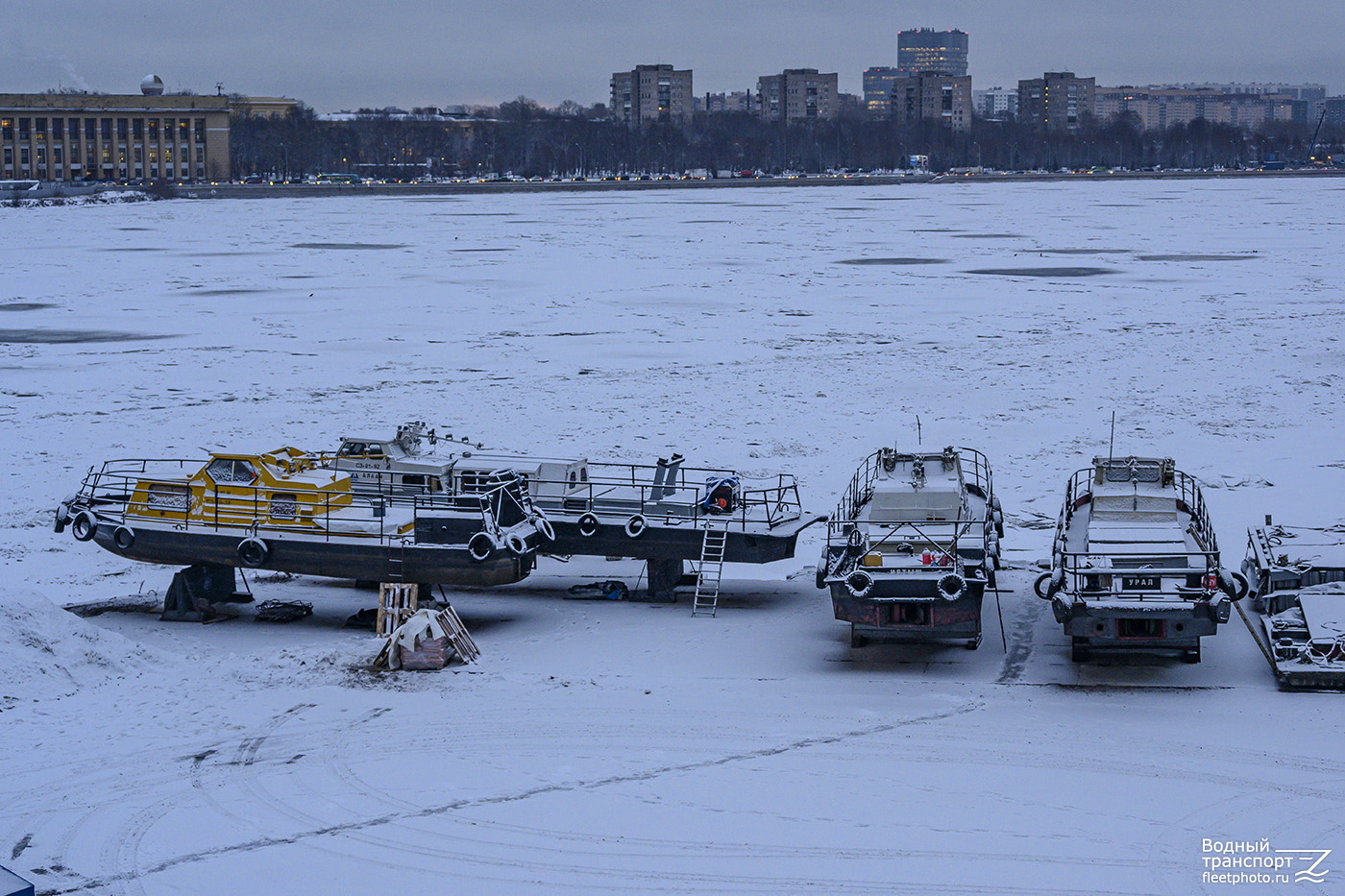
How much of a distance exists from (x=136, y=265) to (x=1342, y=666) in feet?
161

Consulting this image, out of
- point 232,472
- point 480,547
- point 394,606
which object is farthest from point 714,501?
point 232,472

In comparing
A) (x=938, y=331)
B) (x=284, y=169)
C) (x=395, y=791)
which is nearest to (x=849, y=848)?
(x=395, y=791)

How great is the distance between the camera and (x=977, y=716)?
42.3 feet

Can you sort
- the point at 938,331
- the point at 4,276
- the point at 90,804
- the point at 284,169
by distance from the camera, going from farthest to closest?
the point at 284,169, the point at 4,276, the point at 938,331, the point at 90,804

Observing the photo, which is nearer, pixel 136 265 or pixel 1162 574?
pixel 1162 574

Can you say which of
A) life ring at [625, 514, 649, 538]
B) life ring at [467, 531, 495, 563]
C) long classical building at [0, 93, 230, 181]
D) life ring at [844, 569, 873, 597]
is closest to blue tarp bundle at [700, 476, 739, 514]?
life ring at [625, 514, 649, 538]

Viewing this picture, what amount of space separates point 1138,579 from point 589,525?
644cm

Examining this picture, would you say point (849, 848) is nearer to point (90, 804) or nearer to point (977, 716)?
point (977, 716)

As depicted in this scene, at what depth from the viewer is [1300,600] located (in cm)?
1473

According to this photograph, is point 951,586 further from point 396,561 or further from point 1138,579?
point 396,561

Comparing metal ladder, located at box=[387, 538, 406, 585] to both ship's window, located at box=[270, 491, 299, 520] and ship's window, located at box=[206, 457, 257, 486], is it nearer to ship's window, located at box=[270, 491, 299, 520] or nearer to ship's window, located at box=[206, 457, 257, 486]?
ship's window, located at box=[270, 491, 299, 520]

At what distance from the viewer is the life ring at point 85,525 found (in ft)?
57.5

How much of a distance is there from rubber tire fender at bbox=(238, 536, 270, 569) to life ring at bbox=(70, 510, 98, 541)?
2.01 metres

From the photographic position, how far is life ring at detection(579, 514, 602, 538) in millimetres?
17594
